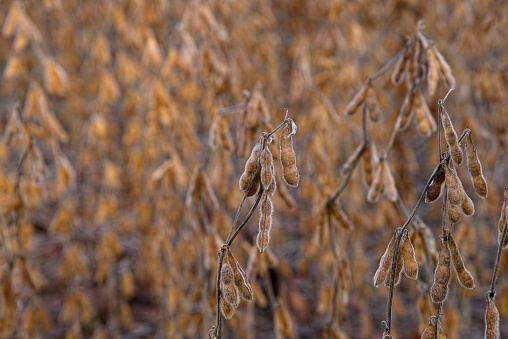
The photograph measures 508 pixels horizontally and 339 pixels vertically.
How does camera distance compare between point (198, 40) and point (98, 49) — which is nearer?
point (198, 40)

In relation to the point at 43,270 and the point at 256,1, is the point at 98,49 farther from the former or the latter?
the point at 43,270

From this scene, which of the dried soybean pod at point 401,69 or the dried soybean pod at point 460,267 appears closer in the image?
the dried soybean pod at point 460,267

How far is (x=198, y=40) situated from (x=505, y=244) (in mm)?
1757

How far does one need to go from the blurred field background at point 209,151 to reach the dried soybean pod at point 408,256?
399mm

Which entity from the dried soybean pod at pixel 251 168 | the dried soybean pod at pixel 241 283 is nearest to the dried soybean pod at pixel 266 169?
the dried soybean pod at pixel 251 168

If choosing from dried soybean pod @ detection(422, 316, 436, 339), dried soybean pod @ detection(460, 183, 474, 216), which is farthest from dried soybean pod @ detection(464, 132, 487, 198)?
dried soybean pod @ detection(422, 316, 436, 339)

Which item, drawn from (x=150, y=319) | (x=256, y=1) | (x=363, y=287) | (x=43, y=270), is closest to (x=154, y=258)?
(x=150, y=319)

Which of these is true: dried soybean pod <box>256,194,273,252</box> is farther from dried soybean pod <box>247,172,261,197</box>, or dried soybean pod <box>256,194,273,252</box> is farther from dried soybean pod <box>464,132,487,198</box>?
dried soybean pod <box>464,132,487,198</box>

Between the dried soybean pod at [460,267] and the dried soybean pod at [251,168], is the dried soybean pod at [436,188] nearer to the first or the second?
the dried soybean pod at [460,267]

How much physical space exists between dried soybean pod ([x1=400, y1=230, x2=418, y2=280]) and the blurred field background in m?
0.40

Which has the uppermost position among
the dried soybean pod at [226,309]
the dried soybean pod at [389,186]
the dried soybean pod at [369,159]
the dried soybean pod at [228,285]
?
the dried soybean pod at [369,159]

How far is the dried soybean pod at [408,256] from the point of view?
121 cm

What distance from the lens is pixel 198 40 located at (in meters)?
2.56

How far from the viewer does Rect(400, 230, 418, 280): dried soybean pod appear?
1.21 metres
